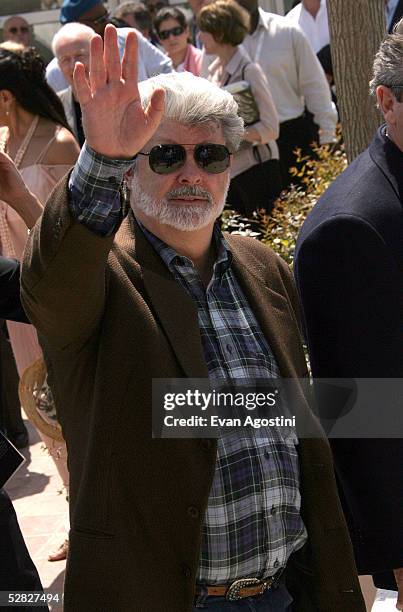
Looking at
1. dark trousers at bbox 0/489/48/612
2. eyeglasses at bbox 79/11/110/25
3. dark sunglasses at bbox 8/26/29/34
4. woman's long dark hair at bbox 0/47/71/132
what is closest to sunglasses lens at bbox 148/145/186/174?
dark trousers at bbox 0/489/48/612

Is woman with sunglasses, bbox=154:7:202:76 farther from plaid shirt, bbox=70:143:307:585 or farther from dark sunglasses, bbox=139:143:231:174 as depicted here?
plaid shirt, bbox=70:143:307:585

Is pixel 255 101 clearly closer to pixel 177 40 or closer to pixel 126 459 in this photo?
pixel 177 40

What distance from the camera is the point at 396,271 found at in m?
2.85

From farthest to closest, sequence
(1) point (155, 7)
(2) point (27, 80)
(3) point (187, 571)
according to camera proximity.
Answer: (1) point (155, 7) → (2) point (27, 80) → (3) point (187, 571)

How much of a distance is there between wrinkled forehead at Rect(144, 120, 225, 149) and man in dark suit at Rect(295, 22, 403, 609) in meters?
0.41

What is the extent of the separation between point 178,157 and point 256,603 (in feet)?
3.54

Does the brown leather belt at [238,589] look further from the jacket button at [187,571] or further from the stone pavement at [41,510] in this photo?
the stone pavement at [41,510]

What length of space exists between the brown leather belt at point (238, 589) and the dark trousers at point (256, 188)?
4.44 metres

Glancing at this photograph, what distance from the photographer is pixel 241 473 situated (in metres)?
2.46

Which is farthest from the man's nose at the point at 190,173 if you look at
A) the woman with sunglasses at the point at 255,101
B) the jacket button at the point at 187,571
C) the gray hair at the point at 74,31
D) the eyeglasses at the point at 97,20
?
the eyeglasses at the point at 97,20

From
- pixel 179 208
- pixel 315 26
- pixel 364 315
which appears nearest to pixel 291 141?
pixel 315 26

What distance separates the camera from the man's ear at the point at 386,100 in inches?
118

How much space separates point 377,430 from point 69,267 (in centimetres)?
110

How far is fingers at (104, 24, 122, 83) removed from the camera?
2045 mm
